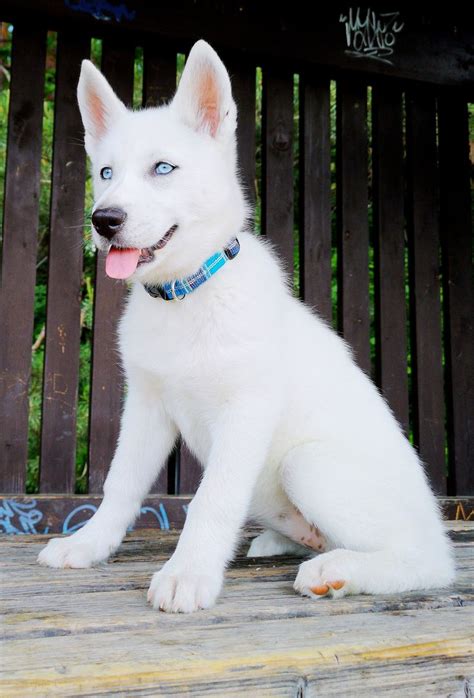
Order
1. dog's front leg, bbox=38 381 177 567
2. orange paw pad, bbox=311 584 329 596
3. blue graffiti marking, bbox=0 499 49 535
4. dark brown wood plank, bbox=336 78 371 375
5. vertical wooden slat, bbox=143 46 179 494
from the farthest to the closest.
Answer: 1. dark brown wood plank, bbox=336 78 371 375
2. vertical wooden slat, bbox=143 46 179 494
3. blue graffiti marking, bbox=0 499 49 535
4. dog's front leg, bbox=38 381 177 567
5. orange paw pad, bbox=311 584 329 596

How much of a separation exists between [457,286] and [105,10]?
2782 mm

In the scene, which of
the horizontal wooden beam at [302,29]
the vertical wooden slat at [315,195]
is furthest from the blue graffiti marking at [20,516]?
the horizontal wooden beam at [302,29]

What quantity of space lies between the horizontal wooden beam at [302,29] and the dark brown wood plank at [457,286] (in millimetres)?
372

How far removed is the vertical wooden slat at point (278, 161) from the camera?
4.17m

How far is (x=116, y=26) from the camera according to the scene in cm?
374

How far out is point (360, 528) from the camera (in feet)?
6.54

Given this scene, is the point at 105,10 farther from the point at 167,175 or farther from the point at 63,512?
the point at 63,512

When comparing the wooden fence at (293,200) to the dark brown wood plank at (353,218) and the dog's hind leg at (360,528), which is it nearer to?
the dark brown wood plank at (353,218)

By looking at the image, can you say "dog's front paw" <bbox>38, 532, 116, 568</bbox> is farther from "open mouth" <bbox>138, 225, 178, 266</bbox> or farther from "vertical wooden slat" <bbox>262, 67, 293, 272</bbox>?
"vertical wooden slat" <bbox>262, 67, 293, 272</bbox>

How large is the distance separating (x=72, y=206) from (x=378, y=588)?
9.00 feet

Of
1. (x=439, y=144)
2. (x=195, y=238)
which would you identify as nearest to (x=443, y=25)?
(x=439, y=144)

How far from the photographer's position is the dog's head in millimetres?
2049

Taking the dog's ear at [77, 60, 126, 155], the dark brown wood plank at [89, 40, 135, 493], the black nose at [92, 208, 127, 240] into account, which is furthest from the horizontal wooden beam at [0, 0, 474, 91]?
the black nose at [92, 208, 127, 240]

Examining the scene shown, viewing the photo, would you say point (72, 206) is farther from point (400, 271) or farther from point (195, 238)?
point (400, 271)
